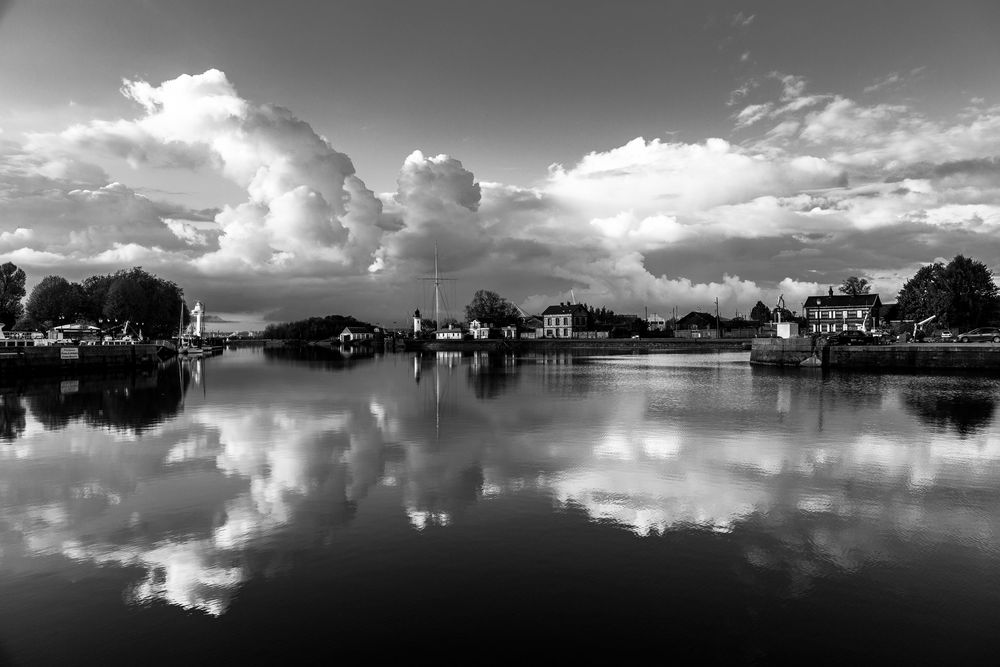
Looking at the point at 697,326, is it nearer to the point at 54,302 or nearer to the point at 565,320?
the point at 565,320

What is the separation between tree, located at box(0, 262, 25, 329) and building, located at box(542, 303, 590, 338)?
332ft

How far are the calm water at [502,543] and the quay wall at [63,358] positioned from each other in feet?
113

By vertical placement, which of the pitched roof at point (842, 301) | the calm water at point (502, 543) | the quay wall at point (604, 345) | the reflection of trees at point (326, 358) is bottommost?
the reflection of trees at point (326, 358)

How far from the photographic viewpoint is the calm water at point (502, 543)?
272 inches

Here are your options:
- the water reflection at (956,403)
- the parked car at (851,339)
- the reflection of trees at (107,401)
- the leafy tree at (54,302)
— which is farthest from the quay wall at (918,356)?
the leafy tree at (54,302)

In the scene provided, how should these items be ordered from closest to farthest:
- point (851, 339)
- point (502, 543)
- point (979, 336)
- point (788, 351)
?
point (502, 543) → point (788, 351) → point (979, 336) → point (851, 339)

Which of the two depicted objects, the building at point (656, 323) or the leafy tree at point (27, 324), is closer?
the leafy tree at point (27, 324)

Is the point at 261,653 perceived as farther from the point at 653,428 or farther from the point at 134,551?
the point at 653,428

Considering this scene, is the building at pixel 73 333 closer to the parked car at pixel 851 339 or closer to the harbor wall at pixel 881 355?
the harbor wall at pixel 881 355

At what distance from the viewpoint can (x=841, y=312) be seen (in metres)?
115

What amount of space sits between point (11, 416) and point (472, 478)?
24549mm

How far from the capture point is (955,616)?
7312 millimetres

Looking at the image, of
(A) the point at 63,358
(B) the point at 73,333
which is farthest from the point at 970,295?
(B) the point at 73,333

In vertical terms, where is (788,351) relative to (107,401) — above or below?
above
